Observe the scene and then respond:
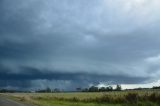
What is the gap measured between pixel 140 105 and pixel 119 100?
9.88 m

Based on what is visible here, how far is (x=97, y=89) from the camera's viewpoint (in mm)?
196625

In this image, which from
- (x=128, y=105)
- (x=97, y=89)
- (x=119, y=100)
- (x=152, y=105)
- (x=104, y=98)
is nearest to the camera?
(x=152, y=105)

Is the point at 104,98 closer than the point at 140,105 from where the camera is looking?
No

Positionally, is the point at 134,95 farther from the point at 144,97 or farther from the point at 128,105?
the point at 128,105

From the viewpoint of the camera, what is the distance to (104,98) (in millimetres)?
52938

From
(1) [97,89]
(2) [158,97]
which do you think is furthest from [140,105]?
(1) [97,89]

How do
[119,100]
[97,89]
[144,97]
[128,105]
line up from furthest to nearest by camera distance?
[97,89] → [119,100] → [144,97] → [128,105]

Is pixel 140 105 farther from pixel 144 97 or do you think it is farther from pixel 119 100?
pixel 119 100

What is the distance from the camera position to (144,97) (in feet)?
142

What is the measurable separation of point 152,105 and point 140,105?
4.31 ft

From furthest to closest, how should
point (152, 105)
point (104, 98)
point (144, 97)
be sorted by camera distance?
point (104, 98) < point (144, 97) < point (152, 105)

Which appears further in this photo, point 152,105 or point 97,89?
point 97,89

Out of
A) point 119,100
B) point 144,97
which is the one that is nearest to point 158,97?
point 144,97

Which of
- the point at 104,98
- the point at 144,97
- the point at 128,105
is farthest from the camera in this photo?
the point at 104,98
